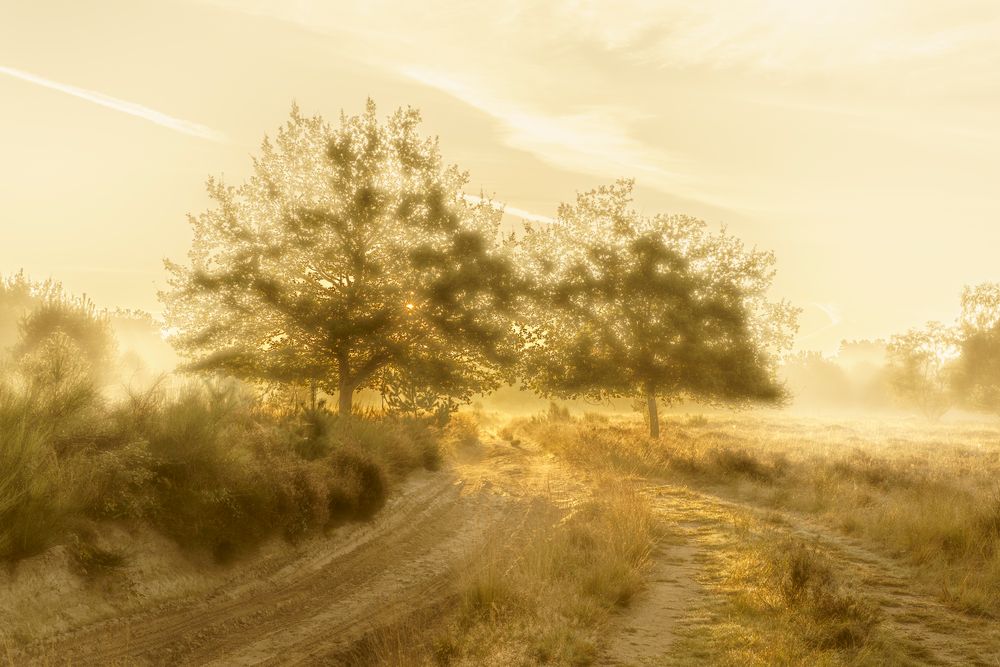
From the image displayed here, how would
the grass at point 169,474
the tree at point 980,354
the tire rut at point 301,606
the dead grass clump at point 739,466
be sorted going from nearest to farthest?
the tire rut at point 301,606 < the grass at point 169,474 < the dead grass clump at point 739,466 < the tree at point 980,354

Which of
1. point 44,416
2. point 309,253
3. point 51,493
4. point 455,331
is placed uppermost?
point 309,253

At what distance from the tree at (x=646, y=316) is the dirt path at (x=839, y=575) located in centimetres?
1340

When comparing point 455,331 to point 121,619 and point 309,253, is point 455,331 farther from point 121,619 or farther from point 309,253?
point 121,619

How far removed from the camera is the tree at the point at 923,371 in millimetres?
59375

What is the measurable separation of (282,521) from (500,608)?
431cm

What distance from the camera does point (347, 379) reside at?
2214cm

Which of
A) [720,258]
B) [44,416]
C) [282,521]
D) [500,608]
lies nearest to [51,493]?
[44,416]

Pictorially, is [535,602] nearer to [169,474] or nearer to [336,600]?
[336,600]

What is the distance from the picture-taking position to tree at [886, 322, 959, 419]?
59.4 meters

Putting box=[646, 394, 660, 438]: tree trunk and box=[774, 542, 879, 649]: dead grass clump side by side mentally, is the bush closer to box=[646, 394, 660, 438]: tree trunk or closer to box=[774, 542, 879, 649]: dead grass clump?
box=[774, 542, 879, 649]: dead grass clump

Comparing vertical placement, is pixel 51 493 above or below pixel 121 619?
above

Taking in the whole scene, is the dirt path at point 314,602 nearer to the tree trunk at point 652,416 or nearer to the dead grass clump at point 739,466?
the dead grass clump at point 739,466

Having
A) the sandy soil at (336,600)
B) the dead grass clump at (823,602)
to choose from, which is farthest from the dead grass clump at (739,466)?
the dead grass clump at (823,602)

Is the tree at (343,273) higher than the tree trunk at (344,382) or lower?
higher
